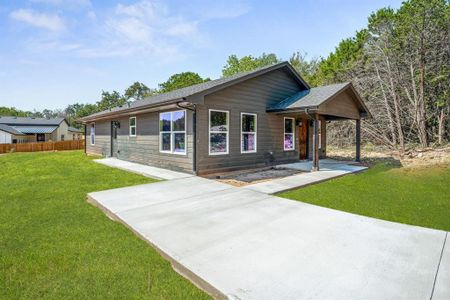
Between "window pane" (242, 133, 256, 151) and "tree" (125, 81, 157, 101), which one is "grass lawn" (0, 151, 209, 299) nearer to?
"window pane" (242, 133, 256, 151)

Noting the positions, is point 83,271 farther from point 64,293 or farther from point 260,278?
point 260,278

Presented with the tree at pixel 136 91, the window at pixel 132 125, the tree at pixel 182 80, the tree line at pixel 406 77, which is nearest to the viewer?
the window at pixel 132 125

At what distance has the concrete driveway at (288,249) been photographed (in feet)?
7.46

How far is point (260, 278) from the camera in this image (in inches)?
94.8

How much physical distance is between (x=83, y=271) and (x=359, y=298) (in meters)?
2.71

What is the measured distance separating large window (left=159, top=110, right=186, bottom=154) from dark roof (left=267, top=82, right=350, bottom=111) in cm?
366

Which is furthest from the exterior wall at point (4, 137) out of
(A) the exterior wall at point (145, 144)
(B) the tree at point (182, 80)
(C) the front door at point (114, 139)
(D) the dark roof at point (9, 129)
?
(C) the front door at point (114, 139)

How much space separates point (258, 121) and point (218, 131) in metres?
1.99

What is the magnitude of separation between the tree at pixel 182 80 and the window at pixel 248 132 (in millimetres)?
29018

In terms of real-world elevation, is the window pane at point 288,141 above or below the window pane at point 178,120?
below

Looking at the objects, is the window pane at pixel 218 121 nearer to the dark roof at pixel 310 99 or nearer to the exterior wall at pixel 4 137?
the dark roof at pixel 310 99

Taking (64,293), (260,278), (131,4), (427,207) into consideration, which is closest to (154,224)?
(64,293)

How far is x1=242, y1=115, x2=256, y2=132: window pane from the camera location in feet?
30.6

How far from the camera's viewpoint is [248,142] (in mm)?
9484
